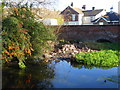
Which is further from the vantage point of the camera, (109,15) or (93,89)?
(109,15)

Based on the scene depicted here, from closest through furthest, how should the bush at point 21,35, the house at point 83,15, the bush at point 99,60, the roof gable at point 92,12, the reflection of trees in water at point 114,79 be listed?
1. the reflection of trees in water at point 114,79
2. the bush at point 21,35
3. the bush at point 99,60
4. the house at point 83,15
5. the roof gable at point 92,12

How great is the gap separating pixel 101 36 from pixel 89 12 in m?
20.6

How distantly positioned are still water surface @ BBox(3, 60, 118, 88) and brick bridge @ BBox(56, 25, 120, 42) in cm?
965

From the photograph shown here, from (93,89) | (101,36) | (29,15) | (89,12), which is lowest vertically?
(93,89)

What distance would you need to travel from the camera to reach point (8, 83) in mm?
5617

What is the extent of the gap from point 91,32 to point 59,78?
12.4m

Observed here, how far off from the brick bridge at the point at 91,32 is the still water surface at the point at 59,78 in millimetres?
9647

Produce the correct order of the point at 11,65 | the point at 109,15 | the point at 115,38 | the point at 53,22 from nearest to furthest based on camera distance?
the point at 11,65 < the point at 115,38 < the point at 53,22 < the point at 109,15

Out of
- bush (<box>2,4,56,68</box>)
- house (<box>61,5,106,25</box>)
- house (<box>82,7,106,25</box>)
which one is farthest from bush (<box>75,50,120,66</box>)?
house (<box>82,7,106,25</box>)

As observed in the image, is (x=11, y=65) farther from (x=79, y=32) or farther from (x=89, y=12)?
(x=89, y=12)

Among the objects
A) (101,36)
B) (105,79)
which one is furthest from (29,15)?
(101,36)

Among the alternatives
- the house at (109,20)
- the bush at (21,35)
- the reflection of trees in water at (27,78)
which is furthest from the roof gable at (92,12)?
the reflection of trees in water at (27,78)

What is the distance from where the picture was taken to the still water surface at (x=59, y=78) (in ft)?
18.4

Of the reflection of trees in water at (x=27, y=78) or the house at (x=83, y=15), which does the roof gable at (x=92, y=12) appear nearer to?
the house at (x=83, y=15)
